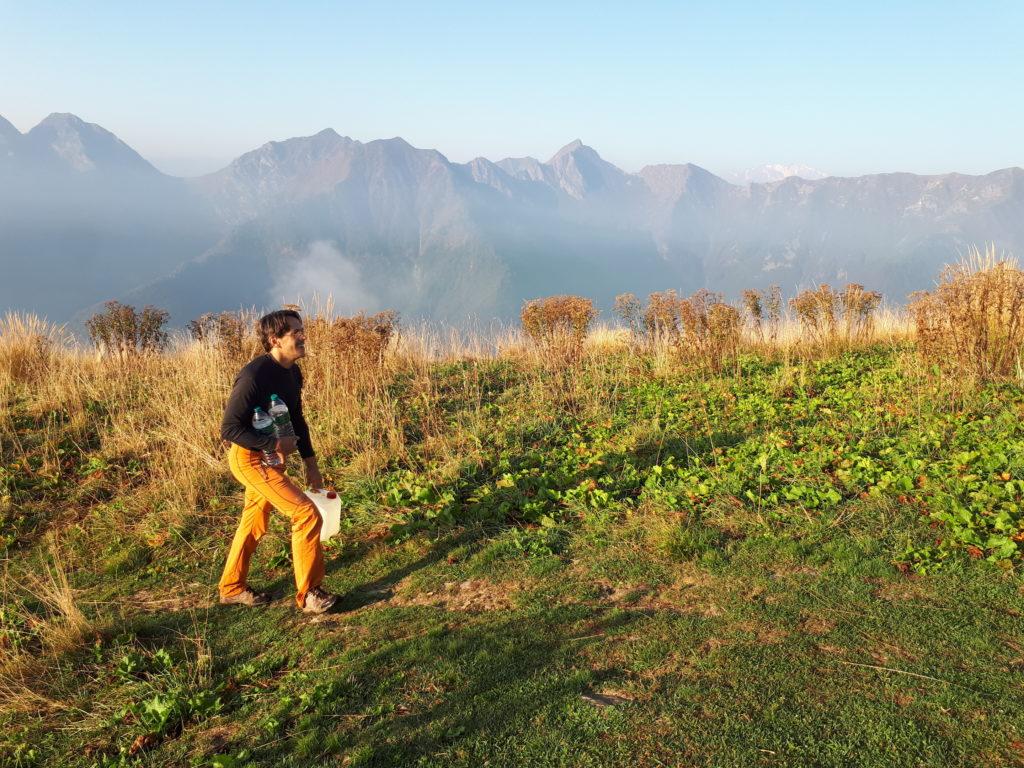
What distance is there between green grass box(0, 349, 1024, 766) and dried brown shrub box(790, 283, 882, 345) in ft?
12.5

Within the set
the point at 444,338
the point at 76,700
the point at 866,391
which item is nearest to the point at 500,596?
the point at 76,700

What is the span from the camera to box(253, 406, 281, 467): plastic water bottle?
4480 millimetres

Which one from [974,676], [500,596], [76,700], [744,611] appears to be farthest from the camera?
[500,596]

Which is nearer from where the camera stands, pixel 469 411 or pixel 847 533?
pixel 847 533

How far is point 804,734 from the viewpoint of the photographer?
9.82 feet

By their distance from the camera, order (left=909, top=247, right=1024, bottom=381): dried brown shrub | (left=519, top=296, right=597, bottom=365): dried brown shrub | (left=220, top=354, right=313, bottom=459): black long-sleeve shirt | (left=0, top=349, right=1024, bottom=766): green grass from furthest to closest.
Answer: (left=519, top=296, right=597, bottom=365): dried brown shrub
(left=909, top=247, right=1024, bottom=381): dried brown shrub
(left=220, top=354, right=313, bottom=459): black long-sleeve shirt
(left=0, top=349, right=1024, bottom=766): green grass

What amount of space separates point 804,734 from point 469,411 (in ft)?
20.7

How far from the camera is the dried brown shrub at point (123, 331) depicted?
11.8 meters

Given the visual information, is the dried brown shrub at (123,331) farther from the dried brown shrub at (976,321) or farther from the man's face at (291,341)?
the dried brown shrub at (976,321)

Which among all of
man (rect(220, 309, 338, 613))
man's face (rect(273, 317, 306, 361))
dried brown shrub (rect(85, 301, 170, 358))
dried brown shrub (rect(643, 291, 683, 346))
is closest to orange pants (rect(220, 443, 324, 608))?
man (rect(220, 309, 338, 613))

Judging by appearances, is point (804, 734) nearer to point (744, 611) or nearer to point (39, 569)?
point (744, 611)

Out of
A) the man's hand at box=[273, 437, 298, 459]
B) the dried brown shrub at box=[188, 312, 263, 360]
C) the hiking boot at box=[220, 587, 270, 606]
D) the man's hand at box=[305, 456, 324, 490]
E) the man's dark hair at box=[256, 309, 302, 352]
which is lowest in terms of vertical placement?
the hiking boot at box=[220, 587, 270, 606]

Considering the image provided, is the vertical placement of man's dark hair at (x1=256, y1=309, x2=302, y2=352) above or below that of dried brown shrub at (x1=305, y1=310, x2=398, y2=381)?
above

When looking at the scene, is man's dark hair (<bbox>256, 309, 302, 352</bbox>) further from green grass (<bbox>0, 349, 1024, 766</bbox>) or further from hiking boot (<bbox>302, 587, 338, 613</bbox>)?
green grass (<bbox>0, 349, 1024, 766</bbox>)
